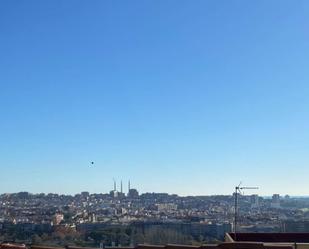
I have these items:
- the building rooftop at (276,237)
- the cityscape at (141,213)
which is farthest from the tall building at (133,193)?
the building rooftop at (276,237)

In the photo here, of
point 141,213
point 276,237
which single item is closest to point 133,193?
point 141,213

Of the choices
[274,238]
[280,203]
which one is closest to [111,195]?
[280,203]

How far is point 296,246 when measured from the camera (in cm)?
1375

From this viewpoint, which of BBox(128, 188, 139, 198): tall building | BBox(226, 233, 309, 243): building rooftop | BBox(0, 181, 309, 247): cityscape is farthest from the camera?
BBox(128, 188, 139, 198): tall building

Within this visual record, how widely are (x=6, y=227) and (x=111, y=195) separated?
84024 millimetres

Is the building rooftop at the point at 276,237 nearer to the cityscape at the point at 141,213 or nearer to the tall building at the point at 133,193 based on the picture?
the cityscape at the point at 141,213

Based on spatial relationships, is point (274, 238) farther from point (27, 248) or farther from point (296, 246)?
point (27, 248)

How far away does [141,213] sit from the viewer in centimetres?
8375

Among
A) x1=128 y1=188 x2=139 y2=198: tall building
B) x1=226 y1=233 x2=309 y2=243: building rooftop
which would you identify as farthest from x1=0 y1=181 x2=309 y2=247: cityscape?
x1=226 y1=233 x2=309 y2=243: building rooftop

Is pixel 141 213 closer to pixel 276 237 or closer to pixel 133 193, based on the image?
pixel 133 193

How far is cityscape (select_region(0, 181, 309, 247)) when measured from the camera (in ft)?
136

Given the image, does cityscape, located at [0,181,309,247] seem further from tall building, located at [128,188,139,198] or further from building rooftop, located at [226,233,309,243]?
building rooftop, located at [226,233,309,243]

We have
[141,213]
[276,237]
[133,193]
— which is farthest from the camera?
[133,193]

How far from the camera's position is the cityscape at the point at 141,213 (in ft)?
136
